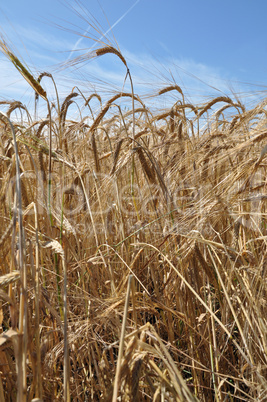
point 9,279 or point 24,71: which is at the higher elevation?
point 24,71

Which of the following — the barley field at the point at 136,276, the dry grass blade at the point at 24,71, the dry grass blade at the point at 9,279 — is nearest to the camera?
the dry grass blade at the point at 9,279

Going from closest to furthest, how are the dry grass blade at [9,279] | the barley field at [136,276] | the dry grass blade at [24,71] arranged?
the dry grass blade at [9,279]
the barley field at [136,276]
the dry grass blade at [24,71]

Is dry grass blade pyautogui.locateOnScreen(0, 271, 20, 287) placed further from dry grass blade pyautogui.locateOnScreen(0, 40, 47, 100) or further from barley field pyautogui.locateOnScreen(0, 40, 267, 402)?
dry grass blade pyautogui.locateOnScreen(0, 40, 47, 100)

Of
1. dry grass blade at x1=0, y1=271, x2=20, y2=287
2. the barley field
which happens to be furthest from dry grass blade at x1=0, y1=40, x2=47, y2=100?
dry grass blade at x1=0, y1=271, x2=20, y2=287

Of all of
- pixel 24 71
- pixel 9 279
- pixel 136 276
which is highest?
pixel 24 71

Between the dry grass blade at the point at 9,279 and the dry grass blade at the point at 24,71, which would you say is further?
the dry grass blade at the point at 24,71

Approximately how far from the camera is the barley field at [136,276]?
2.34ft

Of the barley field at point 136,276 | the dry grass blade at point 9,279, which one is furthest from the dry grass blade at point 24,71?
the dry grass blade at point 9,279

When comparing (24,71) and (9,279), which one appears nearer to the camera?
(9,279)

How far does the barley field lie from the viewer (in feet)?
2.34

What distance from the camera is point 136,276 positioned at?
3.68 ft

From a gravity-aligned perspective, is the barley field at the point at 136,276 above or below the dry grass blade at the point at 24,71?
below

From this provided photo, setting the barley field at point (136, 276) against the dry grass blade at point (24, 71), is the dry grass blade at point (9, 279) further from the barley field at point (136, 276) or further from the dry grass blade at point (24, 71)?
the dry grass blade at point (24, 71)

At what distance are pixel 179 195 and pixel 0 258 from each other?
872 millimetres
